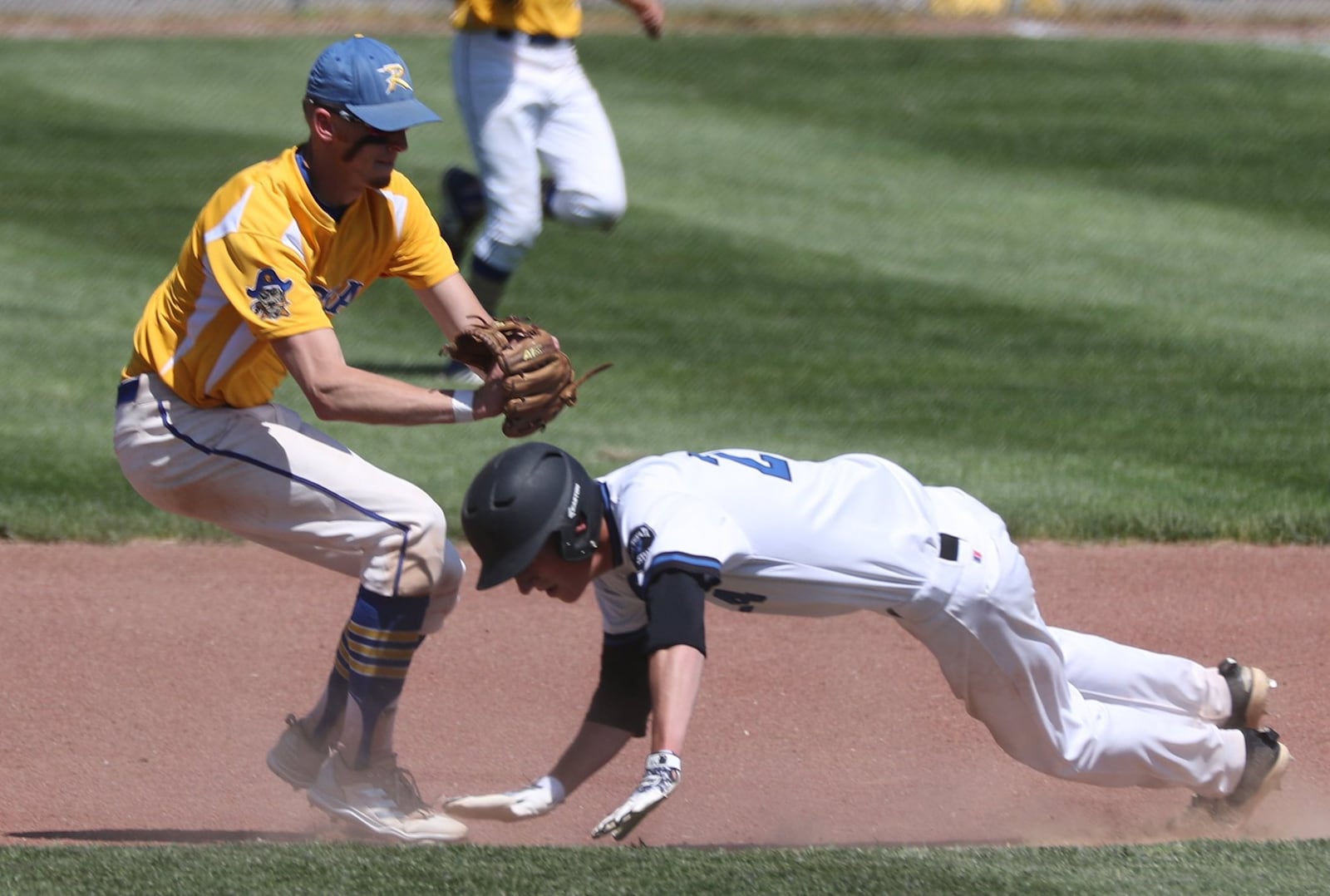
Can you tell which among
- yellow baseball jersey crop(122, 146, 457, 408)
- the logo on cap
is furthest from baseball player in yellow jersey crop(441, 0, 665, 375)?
the logo on cap

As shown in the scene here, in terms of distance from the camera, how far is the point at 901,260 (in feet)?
41.6

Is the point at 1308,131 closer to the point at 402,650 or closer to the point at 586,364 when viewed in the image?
the point at 586,364

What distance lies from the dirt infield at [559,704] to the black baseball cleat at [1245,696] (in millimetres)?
286

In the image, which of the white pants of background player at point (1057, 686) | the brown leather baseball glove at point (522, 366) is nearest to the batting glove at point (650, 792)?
the white pants of background player at point (1057, 686)

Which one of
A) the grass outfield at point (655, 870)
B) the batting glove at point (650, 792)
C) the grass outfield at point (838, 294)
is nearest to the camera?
the batting glove at point (650, 792)

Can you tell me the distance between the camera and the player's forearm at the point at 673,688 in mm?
3668

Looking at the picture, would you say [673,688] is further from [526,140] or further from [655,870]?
[526,140]

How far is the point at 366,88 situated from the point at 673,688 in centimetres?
177

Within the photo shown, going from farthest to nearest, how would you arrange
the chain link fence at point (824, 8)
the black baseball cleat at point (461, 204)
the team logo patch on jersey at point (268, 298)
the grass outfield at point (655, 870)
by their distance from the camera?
the chain link fence at point (824, 8), the black baseball cleat at point (461, 204), the team logo patch on jersey at point (268, 298), the grass outfield at point (655, 870)

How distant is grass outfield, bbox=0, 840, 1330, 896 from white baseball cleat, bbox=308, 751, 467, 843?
36cm

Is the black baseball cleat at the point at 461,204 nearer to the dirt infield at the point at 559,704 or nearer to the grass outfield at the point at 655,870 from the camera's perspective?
the dirt infield at the point at 559,704

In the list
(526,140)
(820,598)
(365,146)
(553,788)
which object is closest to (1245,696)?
(820,598)

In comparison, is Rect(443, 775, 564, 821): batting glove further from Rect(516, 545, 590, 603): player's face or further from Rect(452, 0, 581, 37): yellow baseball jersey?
Rect(452, 0, 581, 37): yellow baseball jersey

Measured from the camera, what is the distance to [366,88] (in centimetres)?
448
